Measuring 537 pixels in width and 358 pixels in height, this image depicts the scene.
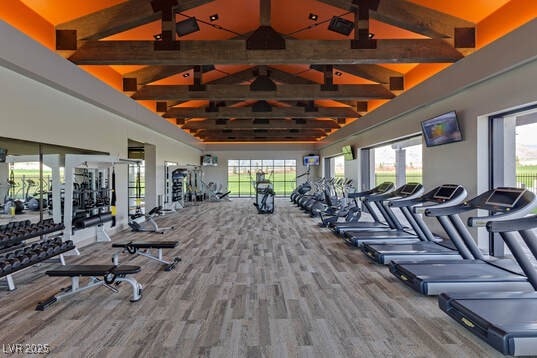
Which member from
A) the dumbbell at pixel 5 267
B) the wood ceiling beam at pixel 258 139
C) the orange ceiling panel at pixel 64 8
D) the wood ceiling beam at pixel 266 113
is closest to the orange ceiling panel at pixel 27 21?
the orange ceiling panel at pixel 64 8

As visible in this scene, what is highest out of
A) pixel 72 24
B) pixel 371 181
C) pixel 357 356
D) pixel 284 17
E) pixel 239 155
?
pixel 284 17

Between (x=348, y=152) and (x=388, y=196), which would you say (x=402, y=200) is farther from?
(x=348, y=152)

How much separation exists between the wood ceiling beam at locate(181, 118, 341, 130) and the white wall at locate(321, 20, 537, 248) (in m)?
4.69

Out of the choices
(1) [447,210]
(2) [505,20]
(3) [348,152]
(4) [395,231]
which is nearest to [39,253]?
(1) [447,210]

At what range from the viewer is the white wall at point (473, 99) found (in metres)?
4.13

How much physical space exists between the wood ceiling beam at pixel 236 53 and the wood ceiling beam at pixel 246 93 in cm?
243

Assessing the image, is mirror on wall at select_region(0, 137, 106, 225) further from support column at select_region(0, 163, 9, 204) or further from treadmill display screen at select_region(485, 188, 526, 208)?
treadmill display screen at select_region(485, 188, 526, 208)

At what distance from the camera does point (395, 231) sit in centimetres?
647

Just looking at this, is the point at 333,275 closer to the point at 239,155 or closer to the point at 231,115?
the point at 231,115

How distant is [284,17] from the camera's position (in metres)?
6.37

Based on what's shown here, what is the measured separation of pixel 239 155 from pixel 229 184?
183cm

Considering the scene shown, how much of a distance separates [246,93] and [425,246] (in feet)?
15.3

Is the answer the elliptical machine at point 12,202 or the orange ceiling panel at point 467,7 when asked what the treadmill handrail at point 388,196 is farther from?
the elliptical machine at point 12,202

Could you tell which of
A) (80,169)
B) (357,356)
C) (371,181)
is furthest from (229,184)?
(357,356)
